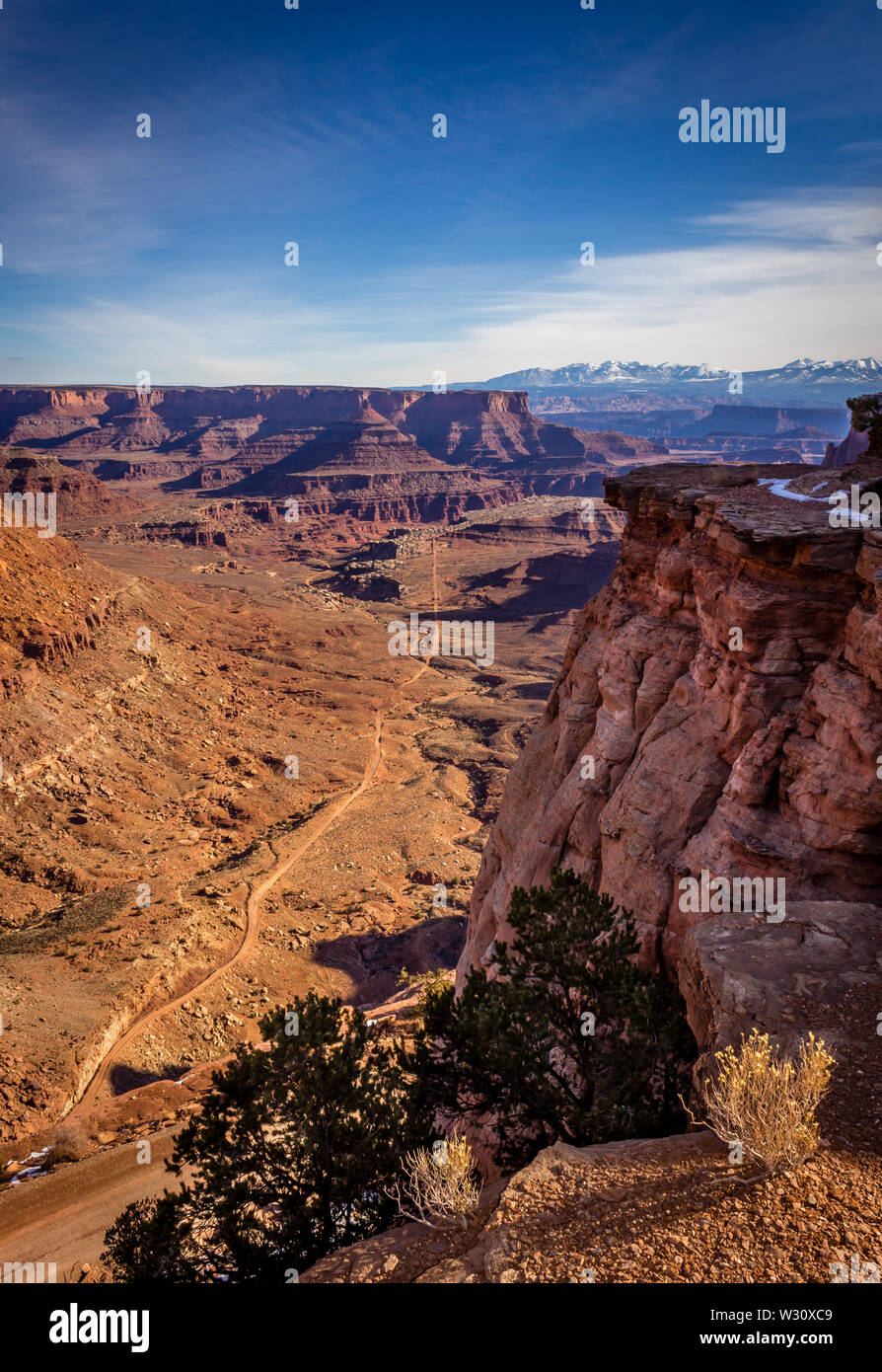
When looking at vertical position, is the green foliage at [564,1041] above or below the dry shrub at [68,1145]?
above

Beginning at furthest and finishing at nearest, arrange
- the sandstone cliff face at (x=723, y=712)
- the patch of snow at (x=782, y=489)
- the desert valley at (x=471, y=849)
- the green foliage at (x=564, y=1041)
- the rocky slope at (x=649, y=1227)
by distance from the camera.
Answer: the patch of snow at (x=782, y=489) < the sandstone cliff face at (x=723, y=712) < the green foliage at (x=564, y=1041) < the desert valley at (x=471, y=849) < the rocky slope at (x=649, y=1227)

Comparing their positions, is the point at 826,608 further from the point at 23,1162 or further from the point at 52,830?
the point at 52,830

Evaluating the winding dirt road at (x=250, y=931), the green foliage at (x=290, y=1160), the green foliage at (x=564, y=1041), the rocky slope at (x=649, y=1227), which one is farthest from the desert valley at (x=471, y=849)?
the green foliage at (x=290, y=1160)

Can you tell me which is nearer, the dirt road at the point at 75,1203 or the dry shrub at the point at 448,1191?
the dry shrub at the point at 448,1191

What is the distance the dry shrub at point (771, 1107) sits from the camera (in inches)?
292

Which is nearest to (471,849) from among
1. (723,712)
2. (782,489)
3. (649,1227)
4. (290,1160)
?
(723,712)

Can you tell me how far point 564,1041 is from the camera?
12.0m

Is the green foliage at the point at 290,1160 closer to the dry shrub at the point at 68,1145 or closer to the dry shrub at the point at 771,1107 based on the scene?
the dry shrub at the point at 771,1107

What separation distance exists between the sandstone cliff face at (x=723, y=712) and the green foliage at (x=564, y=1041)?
1144mm

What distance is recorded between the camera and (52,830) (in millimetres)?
40531

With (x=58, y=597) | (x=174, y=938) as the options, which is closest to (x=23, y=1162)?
(x=174, y=938)

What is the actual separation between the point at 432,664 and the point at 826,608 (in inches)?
3161

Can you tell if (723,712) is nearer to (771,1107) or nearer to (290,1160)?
(771,1107)

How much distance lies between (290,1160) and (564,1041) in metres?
5.03
